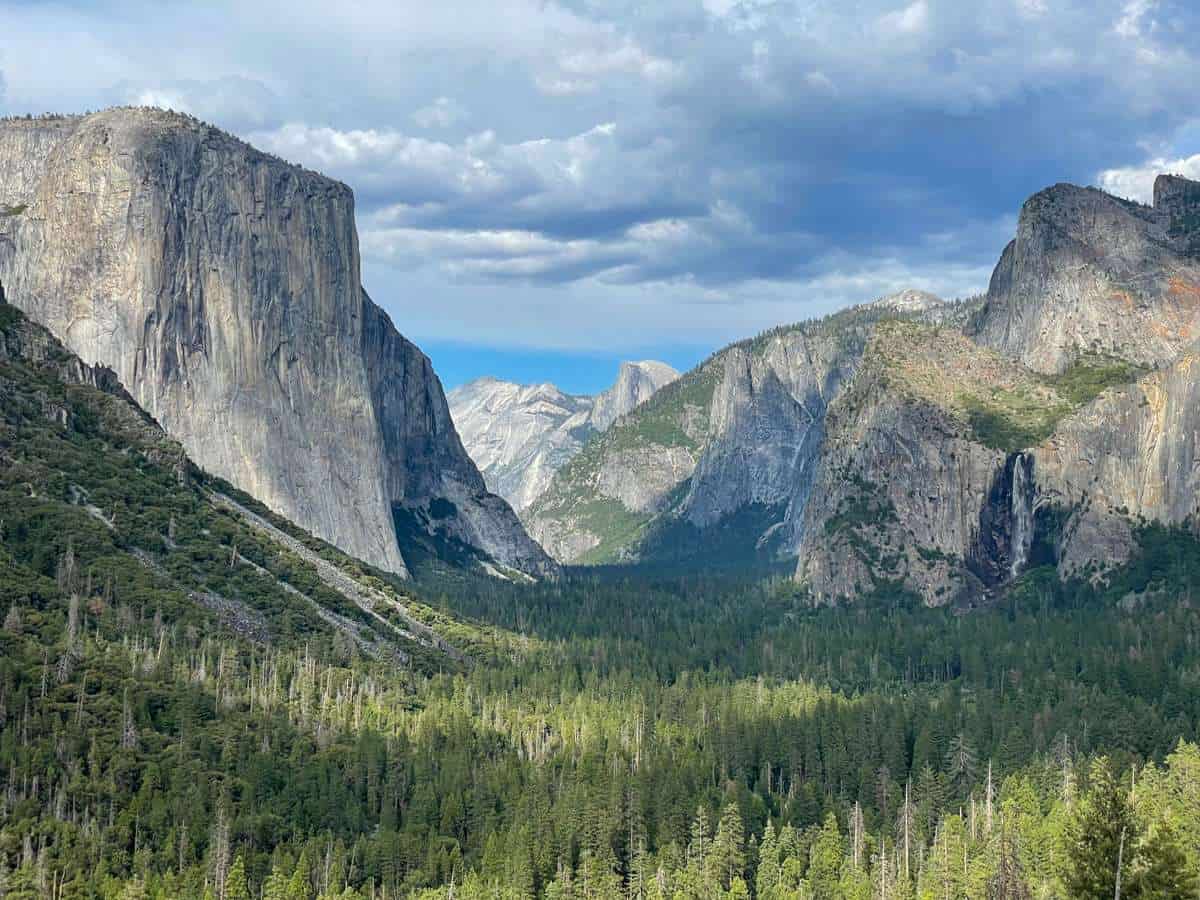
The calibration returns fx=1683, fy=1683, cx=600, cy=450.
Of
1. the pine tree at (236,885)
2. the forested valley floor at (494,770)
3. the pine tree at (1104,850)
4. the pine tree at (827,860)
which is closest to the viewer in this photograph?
the pine tree at (1104,850)

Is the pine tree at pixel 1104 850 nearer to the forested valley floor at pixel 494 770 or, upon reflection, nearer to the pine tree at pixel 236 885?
the forested valley floor at pixel 494 770

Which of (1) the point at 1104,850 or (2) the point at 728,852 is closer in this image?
(1) the point at 1104,850

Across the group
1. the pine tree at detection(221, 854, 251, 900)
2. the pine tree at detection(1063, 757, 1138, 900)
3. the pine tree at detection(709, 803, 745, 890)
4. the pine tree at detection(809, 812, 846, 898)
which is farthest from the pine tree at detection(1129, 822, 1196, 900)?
the pine tree at detection(221, 854, 251, 900)

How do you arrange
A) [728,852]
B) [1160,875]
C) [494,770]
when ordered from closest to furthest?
[1160,875] → [728,852] → [494,770]

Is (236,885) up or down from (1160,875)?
down

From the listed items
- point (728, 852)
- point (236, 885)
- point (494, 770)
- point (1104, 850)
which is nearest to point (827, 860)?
point (728, 852)

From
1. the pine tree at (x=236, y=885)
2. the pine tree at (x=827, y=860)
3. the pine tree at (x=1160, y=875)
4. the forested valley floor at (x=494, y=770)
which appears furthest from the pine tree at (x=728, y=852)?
the pine tree at (x=1160, y=875)

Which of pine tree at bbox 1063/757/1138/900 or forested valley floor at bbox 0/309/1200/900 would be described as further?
forested valley floor at bbox 0/309/1200/900

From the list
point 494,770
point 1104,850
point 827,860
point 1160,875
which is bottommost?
point 827,860

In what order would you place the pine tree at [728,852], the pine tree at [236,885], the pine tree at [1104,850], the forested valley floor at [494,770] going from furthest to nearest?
1. the pine tree at [728,852]
2. the forested valley floor at [494,770]
3. the pine tree at [236,885]
4. the pine tree at [1104,850]

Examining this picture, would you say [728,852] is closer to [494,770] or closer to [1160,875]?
[494,770]

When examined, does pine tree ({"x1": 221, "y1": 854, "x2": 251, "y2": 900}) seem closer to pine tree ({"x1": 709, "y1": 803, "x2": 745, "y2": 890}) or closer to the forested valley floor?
the forested valley floor

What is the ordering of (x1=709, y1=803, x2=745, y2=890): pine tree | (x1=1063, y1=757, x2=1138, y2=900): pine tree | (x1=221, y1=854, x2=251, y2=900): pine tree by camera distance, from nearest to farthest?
(x1=1063, y1=757, x2=1138, y2=900): pine tree → (x1=221, y1=854, x2=251, y2=900): pine tree → (x1=709, y1=803, x2=745, y2=890): pine tree
